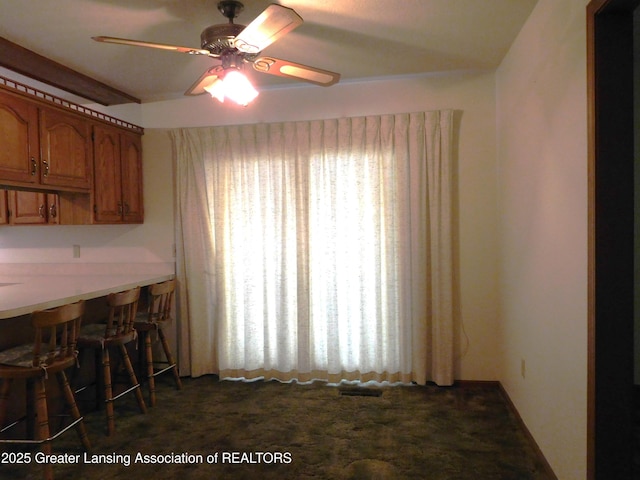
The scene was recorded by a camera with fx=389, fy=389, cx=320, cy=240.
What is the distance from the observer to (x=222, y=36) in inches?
76.4

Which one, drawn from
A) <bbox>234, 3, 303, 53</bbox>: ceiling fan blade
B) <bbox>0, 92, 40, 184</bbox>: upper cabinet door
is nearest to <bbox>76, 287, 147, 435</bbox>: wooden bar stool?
<bbox>0, 92, 40, 184</bbox>: upper cabinet door

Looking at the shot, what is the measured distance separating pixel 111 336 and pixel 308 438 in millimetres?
1503

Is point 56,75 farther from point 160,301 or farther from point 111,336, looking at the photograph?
point 111,336

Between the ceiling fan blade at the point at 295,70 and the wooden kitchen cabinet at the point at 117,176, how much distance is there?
1.87 metres

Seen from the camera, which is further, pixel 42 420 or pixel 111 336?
pixel 111 336

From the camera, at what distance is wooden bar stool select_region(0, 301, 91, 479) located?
2070mm

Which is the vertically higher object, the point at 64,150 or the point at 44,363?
the point at 64,150

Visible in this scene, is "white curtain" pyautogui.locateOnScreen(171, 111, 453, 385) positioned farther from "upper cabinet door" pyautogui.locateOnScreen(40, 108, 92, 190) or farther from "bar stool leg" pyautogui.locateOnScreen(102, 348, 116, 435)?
"bar stool leg" pyautogui.locateOnScreen(102, 348, 116, 435)

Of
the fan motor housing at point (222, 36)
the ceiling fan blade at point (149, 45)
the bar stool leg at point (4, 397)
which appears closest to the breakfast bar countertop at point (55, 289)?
the bar stool leg at point (4, 397)

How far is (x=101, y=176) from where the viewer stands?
3.29m

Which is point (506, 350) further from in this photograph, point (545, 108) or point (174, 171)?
point (174, 171)

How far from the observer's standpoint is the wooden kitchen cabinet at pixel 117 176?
10.7ft

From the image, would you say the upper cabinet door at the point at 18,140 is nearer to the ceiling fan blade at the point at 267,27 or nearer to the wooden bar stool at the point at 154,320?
the wooden bar stool at the point at 154,320

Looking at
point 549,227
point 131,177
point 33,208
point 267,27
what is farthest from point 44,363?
point 549,227
